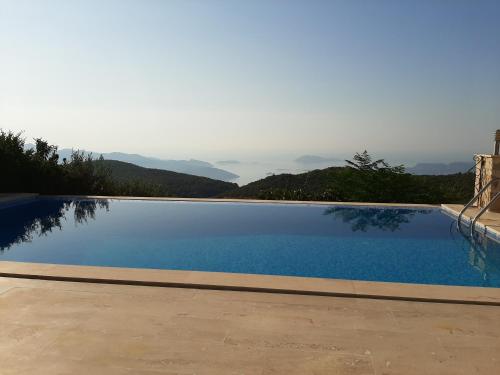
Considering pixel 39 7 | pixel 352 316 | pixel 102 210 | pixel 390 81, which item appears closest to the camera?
pixel 352 316

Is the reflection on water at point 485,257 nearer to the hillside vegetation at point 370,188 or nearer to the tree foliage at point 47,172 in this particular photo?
the hillside vegetation at point 370,188

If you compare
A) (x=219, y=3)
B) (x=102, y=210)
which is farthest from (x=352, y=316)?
(x=219, y=3)

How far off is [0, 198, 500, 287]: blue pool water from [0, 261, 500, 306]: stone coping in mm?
1253

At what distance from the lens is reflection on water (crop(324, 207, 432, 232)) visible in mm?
8703

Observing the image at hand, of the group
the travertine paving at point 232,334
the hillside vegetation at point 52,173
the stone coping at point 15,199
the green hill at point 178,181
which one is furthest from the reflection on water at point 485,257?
the green hill at point 178,181

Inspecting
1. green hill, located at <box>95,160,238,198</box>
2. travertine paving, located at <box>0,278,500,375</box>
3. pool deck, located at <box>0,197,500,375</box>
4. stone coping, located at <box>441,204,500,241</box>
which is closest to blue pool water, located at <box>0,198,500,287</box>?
stone coping, located at <box>441,204,500,241</box>

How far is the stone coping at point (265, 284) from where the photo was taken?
376 cm

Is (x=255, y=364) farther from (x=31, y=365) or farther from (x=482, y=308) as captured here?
(x=482, y=308)

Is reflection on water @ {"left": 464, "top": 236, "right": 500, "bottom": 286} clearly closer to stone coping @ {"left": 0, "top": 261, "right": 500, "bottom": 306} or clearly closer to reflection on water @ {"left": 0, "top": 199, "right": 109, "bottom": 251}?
stone coping @ {"left": 0, "top": 261, "right": 500, "bottom": 306}

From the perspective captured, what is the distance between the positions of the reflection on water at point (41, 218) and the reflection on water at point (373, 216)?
5.55 m

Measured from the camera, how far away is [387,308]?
11.6 feet

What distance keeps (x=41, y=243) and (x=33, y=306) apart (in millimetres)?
4057

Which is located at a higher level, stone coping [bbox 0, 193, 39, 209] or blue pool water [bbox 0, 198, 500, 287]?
stone coping [bbox 0, 193, 39, 209]

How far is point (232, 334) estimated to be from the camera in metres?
3.01
